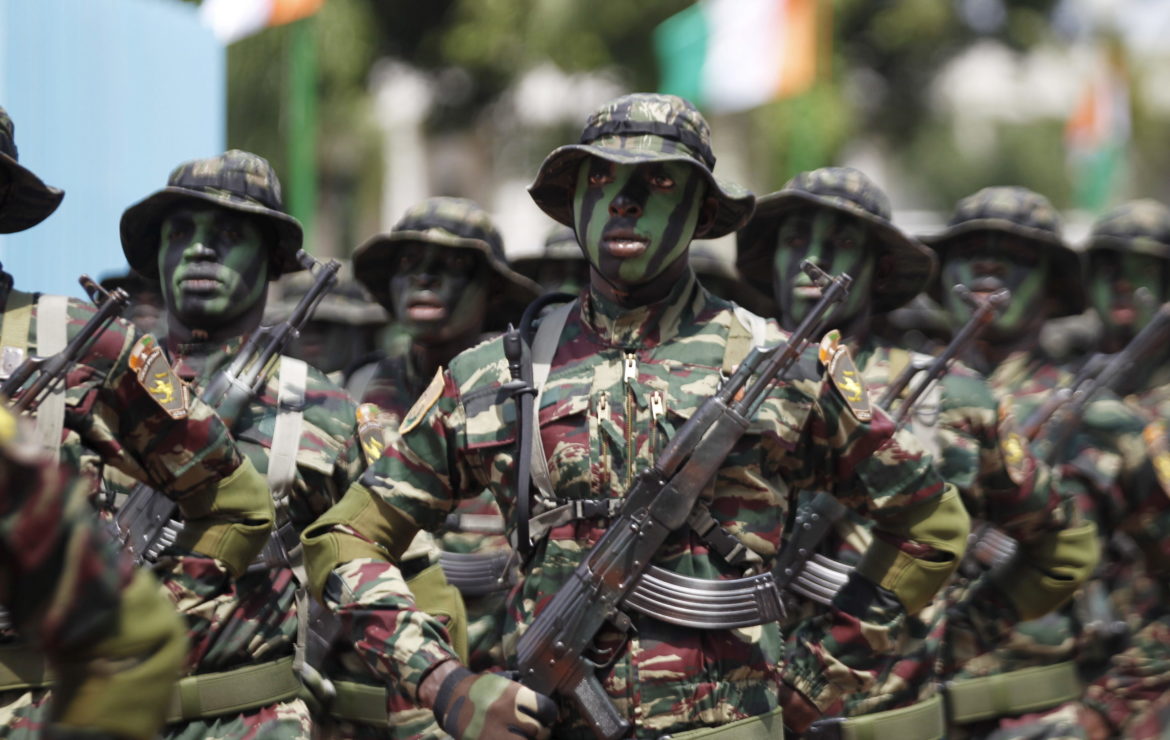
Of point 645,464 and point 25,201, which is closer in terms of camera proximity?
point 645,464

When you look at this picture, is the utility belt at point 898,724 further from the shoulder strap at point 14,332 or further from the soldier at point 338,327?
the soldier at point 338,327

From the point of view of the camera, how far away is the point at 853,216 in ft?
24.8

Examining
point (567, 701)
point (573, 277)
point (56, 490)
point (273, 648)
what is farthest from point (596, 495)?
point (573, 277)

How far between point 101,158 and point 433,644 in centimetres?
436

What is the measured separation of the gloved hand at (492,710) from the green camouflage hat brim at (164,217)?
2525 mm

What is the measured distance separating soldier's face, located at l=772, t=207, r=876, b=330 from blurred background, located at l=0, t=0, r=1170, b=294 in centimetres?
248

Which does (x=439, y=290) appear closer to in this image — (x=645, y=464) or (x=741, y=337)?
(x=741, y=337)

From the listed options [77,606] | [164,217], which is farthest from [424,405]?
[77,606]

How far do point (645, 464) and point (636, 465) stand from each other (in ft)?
0.08

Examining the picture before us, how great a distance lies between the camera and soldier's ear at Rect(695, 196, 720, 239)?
5.68 metres

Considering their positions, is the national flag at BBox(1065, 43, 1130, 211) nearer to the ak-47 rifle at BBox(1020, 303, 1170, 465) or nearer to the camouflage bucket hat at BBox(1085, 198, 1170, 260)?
the camouflage bucket hat at BBox(1085, 198, 1170, 260)

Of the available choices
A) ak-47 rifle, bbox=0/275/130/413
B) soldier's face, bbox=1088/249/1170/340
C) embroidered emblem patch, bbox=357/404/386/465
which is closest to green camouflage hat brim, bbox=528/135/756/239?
embroidered emblem patch, bbox=357/404/386/465

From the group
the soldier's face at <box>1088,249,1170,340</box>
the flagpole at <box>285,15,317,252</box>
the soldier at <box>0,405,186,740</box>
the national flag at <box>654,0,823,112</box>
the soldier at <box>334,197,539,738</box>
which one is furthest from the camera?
the national flag at <box>654,0,823,112</box>

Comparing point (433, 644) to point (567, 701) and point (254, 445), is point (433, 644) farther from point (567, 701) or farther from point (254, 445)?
point (254, 445)
